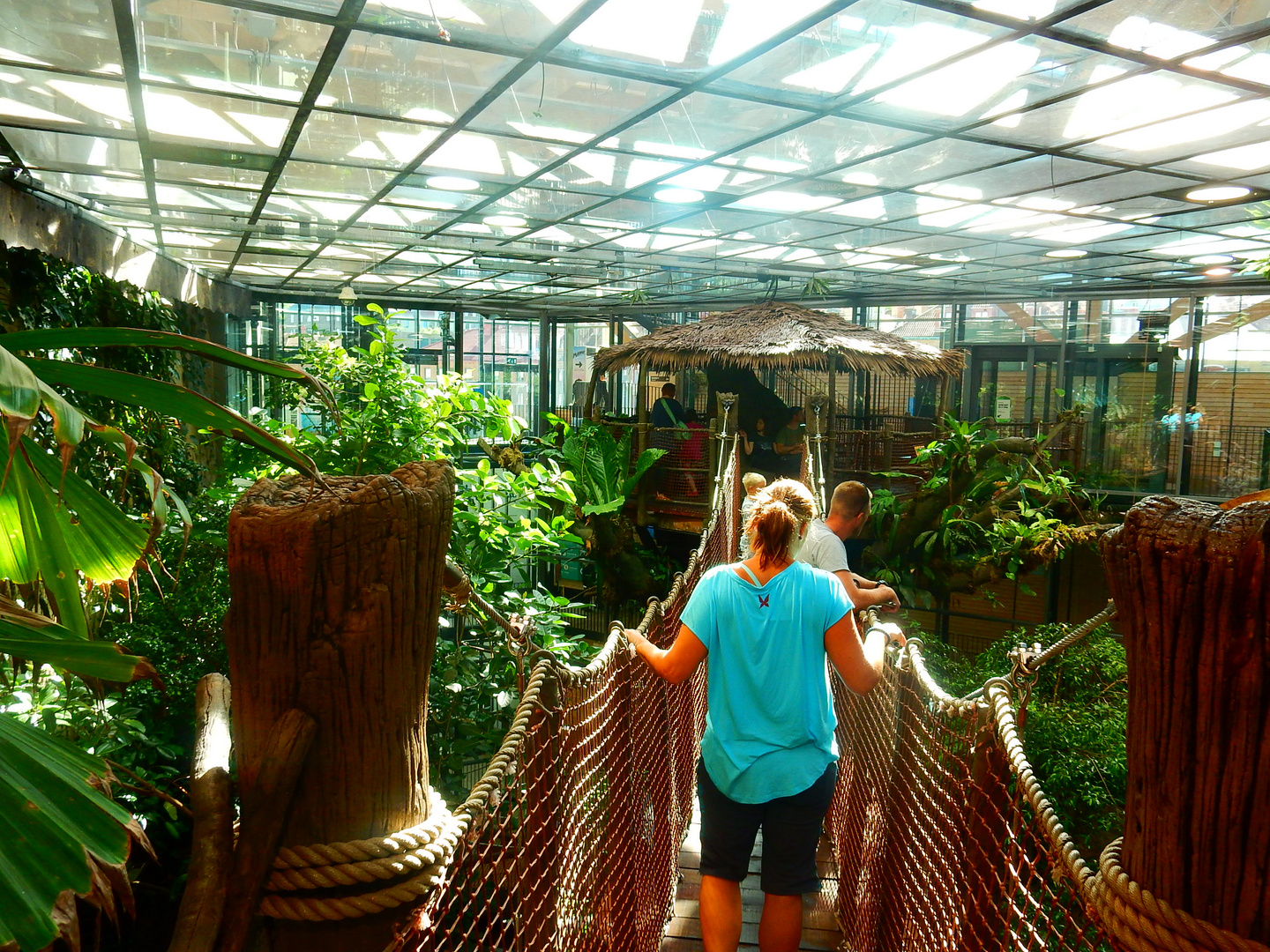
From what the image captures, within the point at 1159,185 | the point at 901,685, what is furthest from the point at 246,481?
the point at 1159,185

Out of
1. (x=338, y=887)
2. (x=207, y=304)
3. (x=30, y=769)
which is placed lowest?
(x=338, y=887)

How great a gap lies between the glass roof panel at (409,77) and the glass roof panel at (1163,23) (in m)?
2.61

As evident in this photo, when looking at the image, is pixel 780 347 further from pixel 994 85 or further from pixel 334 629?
Answer: pixel 334 629

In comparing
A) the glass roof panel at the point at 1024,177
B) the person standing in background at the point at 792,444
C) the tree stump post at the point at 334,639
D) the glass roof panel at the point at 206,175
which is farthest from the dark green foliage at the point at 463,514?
the person standing in background at the point at 792,444

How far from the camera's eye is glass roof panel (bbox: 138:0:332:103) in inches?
139

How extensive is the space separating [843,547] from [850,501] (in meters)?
0.40

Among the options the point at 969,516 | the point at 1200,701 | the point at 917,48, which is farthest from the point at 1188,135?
the point at 1200,701

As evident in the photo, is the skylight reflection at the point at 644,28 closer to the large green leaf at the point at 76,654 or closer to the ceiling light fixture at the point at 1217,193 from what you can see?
the large green leaf at the point at 76,654

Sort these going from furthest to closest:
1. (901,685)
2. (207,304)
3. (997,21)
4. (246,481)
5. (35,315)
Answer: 1. (207,304)
2. (35,315)
3. (246,481)
4. (997,21)
5. (901,685)

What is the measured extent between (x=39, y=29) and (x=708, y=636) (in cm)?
381

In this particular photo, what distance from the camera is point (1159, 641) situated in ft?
2.60

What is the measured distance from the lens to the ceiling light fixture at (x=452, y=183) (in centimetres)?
641

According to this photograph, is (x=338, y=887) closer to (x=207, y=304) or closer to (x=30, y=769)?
(x=30, y=769)

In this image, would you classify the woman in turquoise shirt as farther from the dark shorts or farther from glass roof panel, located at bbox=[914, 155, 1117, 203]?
glass roof panel, located at bbox=[914, 155, 1117, 203]
